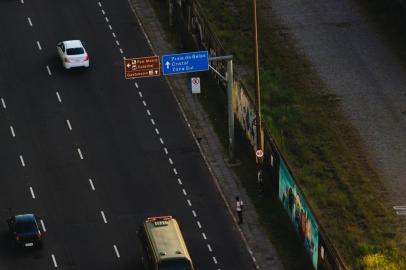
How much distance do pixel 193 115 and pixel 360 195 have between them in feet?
49.1

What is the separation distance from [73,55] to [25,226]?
72.2 ft

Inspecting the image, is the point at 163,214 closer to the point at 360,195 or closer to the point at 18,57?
the point at 360,195

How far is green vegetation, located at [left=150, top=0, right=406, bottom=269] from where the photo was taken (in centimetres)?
6938

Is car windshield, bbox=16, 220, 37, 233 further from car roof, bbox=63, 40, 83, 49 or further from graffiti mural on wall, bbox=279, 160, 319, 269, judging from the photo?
car roof, bbox=63, 40, 83, 49

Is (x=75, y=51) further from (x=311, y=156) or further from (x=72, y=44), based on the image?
(x=311, y=156)

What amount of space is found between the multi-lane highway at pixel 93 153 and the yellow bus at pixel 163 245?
9.34 feet

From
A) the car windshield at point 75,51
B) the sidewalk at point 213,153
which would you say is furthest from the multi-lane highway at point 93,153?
the car windshield at point 75,51

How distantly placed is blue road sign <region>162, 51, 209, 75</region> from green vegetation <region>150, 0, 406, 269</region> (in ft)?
21.7

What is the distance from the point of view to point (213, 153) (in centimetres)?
7988

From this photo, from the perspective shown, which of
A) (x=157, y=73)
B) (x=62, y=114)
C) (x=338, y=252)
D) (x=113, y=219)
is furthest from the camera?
(x=62, y=114)

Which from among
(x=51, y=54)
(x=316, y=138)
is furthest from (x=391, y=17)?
(x=51, y=54)

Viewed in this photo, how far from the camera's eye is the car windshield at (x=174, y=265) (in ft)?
207

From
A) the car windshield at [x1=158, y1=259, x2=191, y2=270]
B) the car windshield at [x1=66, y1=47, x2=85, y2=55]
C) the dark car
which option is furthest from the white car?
the car windshield at [x1=158, y1=259, x2=191, y2=270]

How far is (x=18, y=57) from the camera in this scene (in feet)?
300
